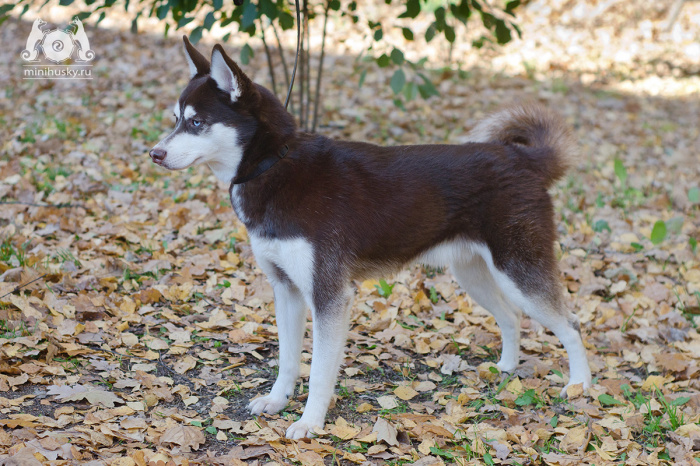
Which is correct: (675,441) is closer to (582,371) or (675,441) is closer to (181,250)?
(582,371)

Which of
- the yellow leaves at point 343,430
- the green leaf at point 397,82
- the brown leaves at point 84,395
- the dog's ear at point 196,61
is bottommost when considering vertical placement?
Result: the yellow leaves at point 343,430

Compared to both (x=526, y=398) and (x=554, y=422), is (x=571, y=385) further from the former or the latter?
(x=554, y=422)

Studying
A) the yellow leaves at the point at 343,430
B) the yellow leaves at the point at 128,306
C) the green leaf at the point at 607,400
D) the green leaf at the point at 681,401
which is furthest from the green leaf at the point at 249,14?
the green leaf at the point at 681,401

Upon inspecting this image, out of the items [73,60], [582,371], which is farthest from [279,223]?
[73,60]

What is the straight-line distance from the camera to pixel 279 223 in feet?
10.2

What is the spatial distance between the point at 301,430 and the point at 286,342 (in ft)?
1.59

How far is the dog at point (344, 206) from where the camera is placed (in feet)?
10.2

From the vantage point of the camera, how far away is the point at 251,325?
4.12m

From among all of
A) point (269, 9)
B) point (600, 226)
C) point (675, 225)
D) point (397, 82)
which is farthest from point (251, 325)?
point (675, 225)

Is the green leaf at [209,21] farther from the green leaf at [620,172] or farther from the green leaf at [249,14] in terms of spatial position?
the green leaf at [620,172]

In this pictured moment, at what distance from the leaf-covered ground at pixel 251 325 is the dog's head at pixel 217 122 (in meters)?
1.18

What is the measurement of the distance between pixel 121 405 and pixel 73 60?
688 cm

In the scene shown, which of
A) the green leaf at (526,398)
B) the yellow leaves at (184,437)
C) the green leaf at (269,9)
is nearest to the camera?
the yellow leaves at (184,437)

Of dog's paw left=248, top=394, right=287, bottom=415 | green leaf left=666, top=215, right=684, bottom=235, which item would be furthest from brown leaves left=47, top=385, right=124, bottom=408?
green leaf left=666, top=215, right=684, bottom=235
